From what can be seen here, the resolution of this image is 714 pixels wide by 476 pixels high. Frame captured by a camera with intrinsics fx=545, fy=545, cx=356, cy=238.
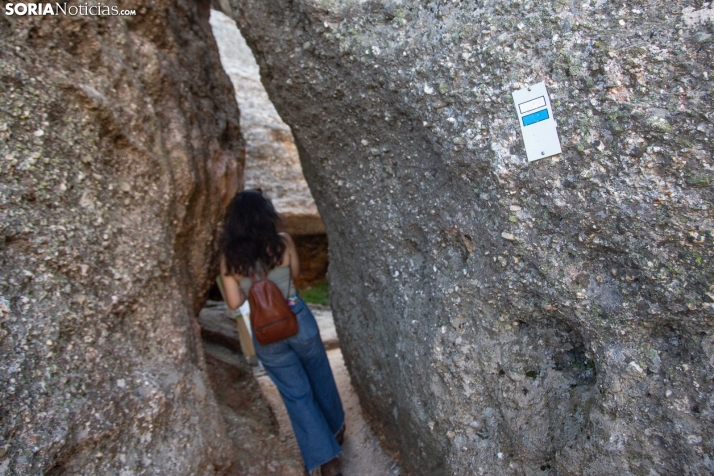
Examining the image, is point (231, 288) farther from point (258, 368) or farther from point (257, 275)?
point (258, 368)

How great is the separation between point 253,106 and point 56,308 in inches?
179

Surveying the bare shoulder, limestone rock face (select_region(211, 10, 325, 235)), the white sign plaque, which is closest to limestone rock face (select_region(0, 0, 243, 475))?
the bare shoulder

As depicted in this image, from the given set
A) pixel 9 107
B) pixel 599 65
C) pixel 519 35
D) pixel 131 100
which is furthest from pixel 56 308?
pixel 599 65

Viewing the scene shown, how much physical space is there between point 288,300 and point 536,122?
1.71 m

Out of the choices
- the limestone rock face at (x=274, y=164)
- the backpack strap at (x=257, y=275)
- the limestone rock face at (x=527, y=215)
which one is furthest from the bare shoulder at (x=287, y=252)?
the limestone rock face at (x=274, y=164)

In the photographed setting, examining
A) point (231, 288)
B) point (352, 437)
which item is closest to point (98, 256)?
point (231, 288)

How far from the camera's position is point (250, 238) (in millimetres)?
2893

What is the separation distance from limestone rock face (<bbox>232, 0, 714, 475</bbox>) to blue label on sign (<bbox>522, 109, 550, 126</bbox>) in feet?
0.15

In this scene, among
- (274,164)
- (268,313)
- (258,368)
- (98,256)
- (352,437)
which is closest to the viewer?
(98,256)

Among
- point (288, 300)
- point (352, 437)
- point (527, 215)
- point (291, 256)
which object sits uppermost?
point (527, 215)

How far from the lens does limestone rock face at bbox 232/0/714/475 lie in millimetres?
1691

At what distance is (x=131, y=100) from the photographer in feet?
9.56

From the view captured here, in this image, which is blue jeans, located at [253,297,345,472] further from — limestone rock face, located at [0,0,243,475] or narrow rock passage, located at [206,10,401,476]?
limestone rock face, located at [0,0,243,475]

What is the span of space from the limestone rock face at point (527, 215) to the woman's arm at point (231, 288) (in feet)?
2.52
